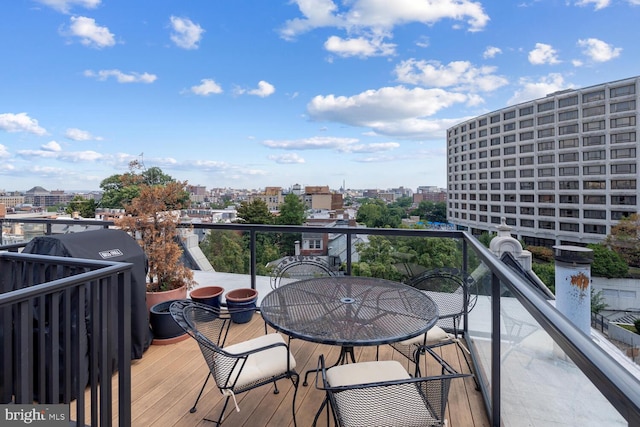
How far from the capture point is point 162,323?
3086 mm

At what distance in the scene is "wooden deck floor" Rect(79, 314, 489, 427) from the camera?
2.06 meters

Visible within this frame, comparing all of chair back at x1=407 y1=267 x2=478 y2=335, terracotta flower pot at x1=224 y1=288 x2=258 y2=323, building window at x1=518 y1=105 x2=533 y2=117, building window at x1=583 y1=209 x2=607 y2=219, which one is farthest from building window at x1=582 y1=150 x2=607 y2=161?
terracotta flower pot at x1=224 y1=288 x2=258 y2=323

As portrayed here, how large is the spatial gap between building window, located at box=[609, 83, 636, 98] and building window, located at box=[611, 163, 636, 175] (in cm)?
1017

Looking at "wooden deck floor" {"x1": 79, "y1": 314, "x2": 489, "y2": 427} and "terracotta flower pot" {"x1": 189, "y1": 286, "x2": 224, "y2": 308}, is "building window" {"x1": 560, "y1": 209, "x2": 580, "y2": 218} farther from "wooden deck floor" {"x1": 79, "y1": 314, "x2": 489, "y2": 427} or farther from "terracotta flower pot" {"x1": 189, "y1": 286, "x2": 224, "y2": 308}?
"terracotta flower pot" {"x1": 189, "y1": 286, "x2": 224, "y2": 308}

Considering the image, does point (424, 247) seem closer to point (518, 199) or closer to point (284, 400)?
point (284, 400)

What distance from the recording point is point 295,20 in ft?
43.3

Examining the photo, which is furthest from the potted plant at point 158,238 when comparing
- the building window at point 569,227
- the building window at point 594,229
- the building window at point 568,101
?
the building window at point 568,101

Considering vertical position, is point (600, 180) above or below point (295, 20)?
below

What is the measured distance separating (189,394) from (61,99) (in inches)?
637

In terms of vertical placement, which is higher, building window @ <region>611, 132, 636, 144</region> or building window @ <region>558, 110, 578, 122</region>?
building window @ <region>558, 110, 578, 122</region>

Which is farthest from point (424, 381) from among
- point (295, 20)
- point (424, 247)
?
point (295, 20)

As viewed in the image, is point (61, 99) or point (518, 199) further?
point (518, 199)

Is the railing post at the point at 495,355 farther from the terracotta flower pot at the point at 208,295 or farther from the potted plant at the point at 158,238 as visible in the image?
the potted plant at the point at 158,238

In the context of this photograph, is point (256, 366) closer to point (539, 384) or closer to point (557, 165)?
point (539, 384)
